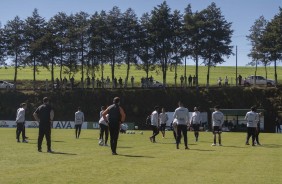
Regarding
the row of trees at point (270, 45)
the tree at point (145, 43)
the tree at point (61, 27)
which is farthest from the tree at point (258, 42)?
the tree at point (61, 27)

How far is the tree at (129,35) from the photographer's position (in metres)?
80.3

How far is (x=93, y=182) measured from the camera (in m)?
11.6

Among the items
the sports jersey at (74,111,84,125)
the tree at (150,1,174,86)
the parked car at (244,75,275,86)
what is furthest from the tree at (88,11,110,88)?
the sports jersey at (74,111,84,125)

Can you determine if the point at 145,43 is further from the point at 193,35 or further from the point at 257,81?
the point at 257,81

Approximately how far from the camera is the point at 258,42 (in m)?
81.5

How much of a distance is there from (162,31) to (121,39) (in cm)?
698

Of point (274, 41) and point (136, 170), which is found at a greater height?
point (274, 41)

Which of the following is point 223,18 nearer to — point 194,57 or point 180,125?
point 194,57

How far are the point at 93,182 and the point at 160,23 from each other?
68800mm

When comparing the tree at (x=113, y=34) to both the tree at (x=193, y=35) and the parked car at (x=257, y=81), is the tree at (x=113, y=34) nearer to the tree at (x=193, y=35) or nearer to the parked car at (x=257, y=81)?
the tree at (x=193, y=35)

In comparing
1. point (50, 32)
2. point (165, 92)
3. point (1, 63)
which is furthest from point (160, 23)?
point (1, 63)

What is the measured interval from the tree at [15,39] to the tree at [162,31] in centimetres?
2256

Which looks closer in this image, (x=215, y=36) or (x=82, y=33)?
(x=215, y=36)

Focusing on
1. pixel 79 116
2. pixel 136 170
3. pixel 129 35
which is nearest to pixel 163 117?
pixel 79 116
